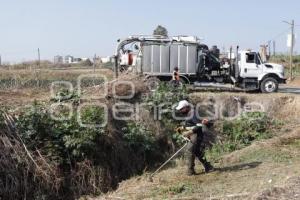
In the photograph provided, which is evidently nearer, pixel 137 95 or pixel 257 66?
pixel 137 95

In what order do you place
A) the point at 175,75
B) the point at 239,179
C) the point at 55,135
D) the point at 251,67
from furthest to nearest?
1. the point at 251,67
2. the point at 175,75
3. the point at 55,135
4. the point at 239,179

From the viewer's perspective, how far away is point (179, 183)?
971cm

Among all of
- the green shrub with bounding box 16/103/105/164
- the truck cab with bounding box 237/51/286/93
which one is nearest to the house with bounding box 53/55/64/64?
the truck cab with bounding box 237/51/286/93

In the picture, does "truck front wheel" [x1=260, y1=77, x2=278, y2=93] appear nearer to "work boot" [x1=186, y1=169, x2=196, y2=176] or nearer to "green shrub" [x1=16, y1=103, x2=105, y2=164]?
"green shrub" [x1=16, y1=103, x2=105, y2=164]

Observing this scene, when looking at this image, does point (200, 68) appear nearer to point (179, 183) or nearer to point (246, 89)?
point (246, 89)

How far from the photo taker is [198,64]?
21.5 metres

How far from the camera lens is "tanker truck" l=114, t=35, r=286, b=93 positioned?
70.5 feet

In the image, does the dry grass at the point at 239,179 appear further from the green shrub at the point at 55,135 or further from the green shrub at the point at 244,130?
the green shrub at the point at 55,135

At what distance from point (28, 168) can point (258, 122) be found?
763cm

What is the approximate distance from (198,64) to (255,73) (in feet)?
8.66

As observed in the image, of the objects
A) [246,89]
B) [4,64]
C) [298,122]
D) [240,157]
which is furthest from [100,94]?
[4,64]

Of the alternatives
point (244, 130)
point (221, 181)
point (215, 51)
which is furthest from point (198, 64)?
point (221, 181)

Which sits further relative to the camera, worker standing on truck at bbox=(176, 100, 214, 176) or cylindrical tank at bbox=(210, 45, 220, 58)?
cylindrical tank at bbox=(210, 45, 220, 58)

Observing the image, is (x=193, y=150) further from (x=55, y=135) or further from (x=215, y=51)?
(x=215, y=51)
